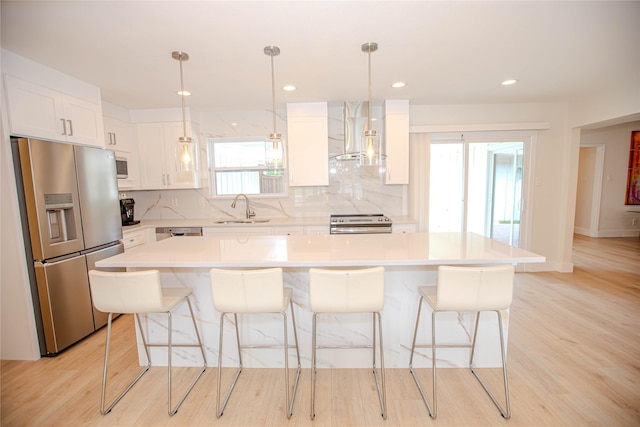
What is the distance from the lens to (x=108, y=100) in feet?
11.2

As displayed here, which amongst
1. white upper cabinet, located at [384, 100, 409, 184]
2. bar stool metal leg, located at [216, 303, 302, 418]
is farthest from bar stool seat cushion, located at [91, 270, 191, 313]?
white upper cabinet, located at [384, 100, 409, 184]

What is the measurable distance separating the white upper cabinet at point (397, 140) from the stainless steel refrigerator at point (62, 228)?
10.5 ft

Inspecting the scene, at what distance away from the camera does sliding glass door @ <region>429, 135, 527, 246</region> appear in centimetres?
413

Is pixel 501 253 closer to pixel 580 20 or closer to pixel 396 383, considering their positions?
pixel 396 383

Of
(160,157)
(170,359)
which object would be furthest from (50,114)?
(170,359)

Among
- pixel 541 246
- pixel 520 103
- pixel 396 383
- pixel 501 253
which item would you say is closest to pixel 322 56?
pixel 501 253

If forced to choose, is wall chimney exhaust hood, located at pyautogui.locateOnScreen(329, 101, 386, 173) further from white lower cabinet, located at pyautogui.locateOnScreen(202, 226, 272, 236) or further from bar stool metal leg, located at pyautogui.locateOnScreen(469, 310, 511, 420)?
bar stool metal leg, located at pyautogui.locateOnScreen(469, 310, 511, 420)

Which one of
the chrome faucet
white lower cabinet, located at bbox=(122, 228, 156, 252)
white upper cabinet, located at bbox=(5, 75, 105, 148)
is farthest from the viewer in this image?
the chrome faucet

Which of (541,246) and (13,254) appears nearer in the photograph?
(13,254)

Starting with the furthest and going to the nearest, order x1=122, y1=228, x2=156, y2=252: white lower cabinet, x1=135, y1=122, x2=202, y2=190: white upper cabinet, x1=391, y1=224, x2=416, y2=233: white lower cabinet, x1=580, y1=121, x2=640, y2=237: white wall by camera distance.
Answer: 1. x1=580, y1=121, x2=640, y2=237: white wall
2. x1=135, y1=122, x2=202, y2=190: white upper cabinet
3. x1=391, y1=224, x2=416, y2=233: white lower cabinet
4. x1=122, y1=228, x2=156, y2=252: white lower cabinet

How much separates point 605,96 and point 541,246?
205 cm

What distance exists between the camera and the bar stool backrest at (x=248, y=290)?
5.31 ft

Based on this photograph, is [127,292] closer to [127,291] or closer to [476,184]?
[127,291]

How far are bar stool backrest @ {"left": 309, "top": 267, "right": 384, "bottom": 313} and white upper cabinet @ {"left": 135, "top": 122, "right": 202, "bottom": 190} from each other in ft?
9.77
